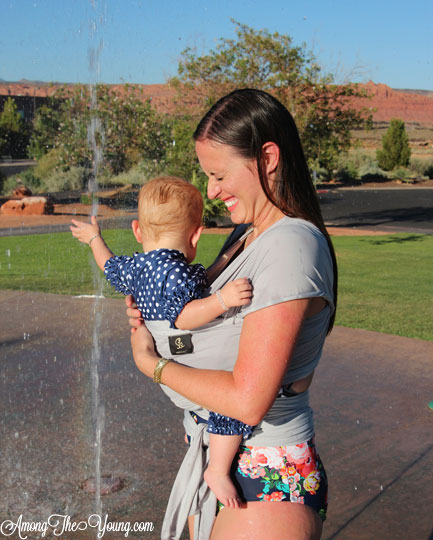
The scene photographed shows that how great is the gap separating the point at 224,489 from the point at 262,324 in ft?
1.49

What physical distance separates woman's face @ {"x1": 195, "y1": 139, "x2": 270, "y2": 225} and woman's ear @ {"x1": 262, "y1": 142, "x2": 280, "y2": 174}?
32 mm

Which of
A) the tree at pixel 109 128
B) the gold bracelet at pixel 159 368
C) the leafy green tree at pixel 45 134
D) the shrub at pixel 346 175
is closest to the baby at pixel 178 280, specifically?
the gold bracelet at pixel 159 368

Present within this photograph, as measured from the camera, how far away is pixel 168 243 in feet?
6.00

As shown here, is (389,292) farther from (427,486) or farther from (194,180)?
(194,180)

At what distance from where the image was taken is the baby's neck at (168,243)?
183 cm

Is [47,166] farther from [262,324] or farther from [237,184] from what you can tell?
[262,324]

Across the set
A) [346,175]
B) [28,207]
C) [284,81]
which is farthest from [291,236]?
[346,175]

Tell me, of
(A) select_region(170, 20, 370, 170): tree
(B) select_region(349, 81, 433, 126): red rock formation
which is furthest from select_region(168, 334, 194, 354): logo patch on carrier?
(B) select_region(349, 81, 433, 126): red rock formation

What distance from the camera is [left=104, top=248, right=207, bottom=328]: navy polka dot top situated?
5.40ft

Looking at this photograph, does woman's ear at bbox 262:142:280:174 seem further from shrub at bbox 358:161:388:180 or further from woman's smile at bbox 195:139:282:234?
shrub at bbox 358:161:388:180

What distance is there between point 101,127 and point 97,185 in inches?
207

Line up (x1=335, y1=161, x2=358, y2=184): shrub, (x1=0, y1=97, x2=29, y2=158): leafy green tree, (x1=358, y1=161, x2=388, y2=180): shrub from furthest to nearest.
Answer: (x1=358, y1=161, x2=388, y2=180): shrub < (x1=0, y1=97, x2=29, y2=158): leafy green tree < (x1=335, y1=161, x2=358, y2=184): shrub

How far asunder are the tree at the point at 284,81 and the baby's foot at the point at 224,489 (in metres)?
15.6

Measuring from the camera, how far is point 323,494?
1.60 m
